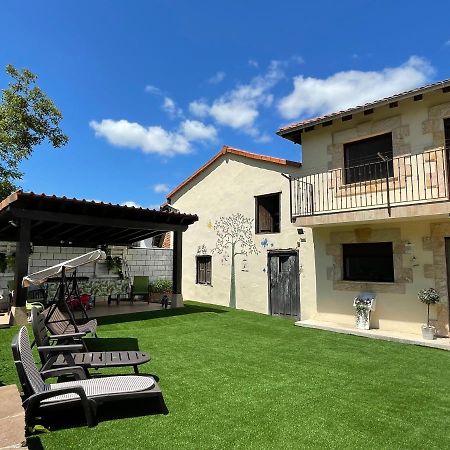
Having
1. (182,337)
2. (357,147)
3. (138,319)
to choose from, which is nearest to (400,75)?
(357,147)

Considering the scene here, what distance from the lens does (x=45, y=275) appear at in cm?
665

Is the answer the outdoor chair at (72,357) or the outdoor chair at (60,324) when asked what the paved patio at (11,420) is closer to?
the outdoor chair at (72,357)

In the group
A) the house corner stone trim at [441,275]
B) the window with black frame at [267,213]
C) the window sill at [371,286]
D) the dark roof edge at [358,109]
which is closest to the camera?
the dark roof edge at [358,109]

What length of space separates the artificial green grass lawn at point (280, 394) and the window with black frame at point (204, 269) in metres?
7.18

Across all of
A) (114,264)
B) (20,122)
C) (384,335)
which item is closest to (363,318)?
(384,335)

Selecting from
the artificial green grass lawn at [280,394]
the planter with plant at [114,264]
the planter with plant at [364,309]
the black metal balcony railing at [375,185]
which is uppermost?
the black metal balcony railing at [375,185]

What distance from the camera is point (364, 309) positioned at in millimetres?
9922

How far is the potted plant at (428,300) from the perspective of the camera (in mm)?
8609

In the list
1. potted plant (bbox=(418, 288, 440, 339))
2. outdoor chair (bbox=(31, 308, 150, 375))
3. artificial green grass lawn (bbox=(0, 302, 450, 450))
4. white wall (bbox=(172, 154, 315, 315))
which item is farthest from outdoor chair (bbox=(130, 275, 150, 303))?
potted plant (bbox=(418, 288, 440, 339))

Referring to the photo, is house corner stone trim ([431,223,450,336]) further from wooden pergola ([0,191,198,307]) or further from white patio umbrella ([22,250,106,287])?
white patio umbrella ([22,250,106,287])

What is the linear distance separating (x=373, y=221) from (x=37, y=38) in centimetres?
1231

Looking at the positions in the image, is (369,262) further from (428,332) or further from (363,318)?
(428,332)

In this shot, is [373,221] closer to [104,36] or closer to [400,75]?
[400,75]

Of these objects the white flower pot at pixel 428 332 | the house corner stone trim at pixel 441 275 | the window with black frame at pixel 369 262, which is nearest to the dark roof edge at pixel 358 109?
the house corner stone trim at pixel 441 275
